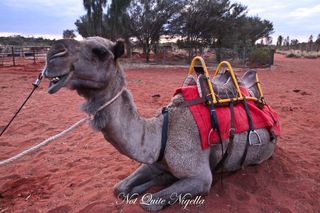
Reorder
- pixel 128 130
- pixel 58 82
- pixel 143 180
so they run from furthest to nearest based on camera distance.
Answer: pixel 143 180
pixel 128 130
pixel 58 82

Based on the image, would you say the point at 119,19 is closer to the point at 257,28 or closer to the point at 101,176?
the point at 101,176

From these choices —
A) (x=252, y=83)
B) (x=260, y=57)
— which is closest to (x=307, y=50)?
(x=260, y=57)

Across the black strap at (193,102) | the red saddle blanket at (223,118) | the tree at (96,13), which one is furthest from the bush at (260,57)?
the black strap at (193,102)

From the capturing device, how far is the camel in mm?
2180

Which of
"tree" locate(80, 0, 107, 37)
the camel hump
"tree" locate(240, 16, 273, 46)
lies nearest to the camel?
the camel hump

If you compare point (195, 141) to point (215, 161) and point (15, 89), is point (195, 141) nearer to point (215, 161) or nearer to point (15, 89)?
point (215, 161)

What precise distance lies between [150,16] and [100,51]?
23948mm

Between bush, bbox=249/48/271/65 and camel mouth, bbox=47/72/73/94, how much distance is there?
26.2 meters

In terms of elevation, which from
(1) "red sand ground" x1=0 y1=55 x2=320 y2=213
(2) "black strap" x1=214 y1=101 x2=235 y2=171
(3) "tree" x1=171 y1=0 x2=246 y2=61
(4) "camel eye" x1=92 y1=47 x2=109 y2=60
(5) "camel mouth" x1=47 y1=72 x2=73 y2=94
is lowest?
(1) "red sand ground" x1=0 y1=55 x2=320 y2=213

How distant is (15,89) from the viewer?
1156 centimetres

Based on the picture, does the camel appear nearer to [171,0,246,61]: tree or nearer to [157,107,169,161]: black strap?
[157,107,169,161]: black strap

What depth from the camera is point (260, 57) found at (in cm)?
2677

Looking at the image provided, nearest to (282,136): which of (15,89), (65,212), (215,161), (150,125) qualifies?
(215,161)

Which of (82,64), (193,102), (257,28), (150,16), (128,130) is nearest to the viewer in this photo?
(82,64)
